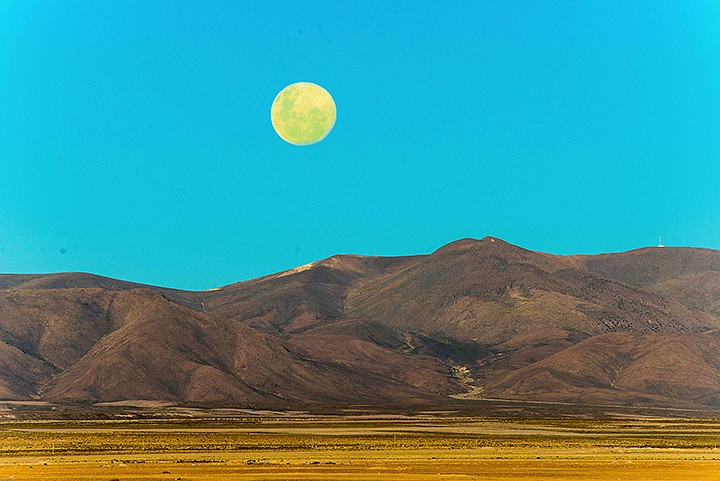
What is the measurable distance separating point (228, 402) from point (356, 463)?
4773 inches

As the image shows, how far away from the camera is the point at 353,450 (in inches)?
3290

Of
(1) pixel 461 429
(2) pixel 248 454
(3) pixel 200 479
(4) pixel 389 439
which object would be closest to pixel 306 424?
(1) pixel 461 429

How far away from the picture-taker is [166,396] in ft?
627

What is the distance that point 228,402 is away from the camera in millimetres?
188875

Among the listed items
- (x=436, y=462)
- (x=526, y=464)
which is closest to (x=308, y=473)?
(x=436, y=462)

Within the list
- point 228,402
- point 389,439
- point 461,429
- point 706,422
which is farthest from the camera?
point 228,402

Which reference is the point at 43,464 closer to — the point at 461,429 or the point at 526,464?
the point at 526,464

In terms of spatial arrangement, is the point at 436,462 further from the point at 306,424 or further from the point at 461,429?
the point at 306,424

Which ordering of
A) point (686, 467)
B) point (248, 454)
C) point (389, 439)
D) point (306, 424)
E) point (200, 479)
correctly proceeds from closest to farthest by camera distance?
point (200, 479)
point (686, 467)
point (248, 454)
point (389, 439)
point (306, 424)

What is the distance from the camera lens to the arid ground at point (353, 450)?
6450 cm

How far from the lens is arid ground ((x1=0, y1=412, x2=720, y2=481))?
212 feet

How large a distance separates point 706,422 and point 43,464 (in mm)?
107974

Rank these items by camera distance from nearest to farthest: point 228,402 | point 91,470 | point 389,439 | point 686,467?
point 91,470, point 686,467, point 389,439, point 228,402

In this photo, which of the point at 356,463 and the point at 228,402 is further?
the point at 228,402
